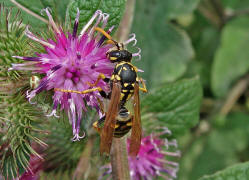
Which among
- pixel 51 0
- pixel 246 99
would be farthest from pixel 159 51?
pixel 51 0

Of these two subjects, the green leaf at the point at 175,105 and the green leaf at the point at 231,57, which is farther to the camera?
the green leaf at the point at 231,57

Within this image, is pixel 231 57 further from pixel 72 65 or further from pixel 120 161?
pixel 72 65

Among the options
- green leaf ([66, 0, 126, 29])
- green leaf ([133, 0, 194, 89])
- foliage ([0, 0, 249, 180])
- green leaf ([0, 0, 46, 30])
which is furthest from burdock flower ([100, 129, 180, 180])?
green leaf ([133, 0, 194, 89])

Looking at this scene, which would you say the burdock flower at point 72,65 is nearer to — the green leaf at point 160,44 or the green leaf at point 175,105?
the green leaf at point 175,105

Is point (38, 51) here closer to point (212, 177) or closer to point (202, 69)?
point (212, 177)

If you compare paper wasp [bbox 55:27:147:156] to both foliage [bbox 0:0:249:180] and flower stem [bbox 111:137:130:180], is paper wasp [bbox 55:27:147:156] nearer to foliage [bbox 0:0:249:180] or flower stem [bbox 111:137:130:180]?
flower stem [bbox 111:137:130:180]

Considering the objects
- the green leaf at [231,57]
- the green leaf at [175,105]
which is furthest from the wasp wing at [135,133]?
the green leaf at [231,57]

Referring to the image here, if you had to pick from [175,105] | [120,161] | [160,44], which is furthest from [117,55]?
[160,44]
